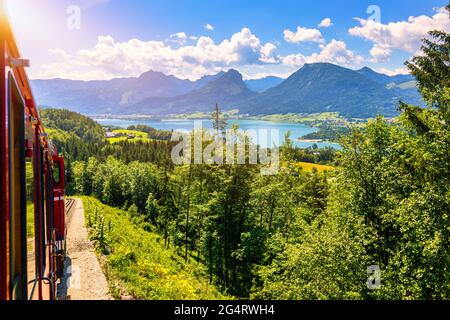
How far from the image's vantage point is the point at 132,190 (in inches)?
2212

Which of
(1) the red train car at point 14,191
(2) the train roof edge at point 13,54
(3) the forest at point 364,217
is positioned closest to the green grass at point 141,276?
(3) the forest at point 364,217

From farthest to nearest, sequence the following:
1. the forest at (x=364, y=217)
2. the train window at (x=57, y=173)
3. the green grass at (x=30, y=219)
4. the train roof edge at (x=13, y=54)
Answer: the train window at (x=57, y=173) < the forest at (x=364, y=217) < the green grass at (x=30, y=219) < the train roof edge at (x=13, y=54)

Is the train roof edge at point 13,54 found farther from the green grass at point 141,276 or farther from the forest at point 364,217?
the green grass at point 141,276

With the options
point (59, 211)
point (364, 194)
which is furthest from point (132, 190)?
point (364, 194)

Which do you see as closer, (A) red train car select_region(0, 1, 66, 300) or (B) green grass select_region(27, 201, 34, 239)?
(A) red train car select_region(0, 1, 66, 300)

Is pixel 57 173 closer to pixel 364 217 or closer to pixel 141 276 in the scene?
pixel 141 276

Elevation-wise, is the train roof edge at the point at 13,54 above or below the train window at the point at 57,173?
above

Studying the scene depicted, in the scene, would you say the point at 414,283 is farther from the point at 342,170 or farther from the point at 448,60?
the point at 448,60

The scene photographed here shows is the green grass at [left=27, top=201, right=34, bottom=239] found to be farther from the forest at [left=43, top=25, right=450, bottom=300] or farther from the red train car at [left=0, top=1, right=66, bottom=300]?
the forest at [left=43, top=25, right=450, bottom=300]

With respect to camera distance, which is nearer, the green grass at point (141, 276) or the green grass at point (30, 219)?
the green grass at point (30, 219)

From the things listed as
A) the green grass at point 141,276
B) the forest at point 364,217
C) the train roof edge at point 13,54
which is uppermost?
the train roof edge at point 13,54

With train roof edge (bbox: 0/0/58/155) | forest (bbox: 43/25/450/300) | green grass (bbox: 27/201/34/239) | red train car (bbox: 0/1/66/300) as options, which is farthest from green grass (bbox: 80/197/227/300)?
train roof edge (bbox: 0/0/58/155)

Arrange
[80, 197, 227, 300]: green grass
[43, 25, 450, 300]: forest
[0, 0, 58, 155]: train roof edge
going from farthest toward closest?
[80, 197, 227, 300]: green grass < [43, 25, 450, 300]: forest < [0, 0, 58, 155]: train roof edge
